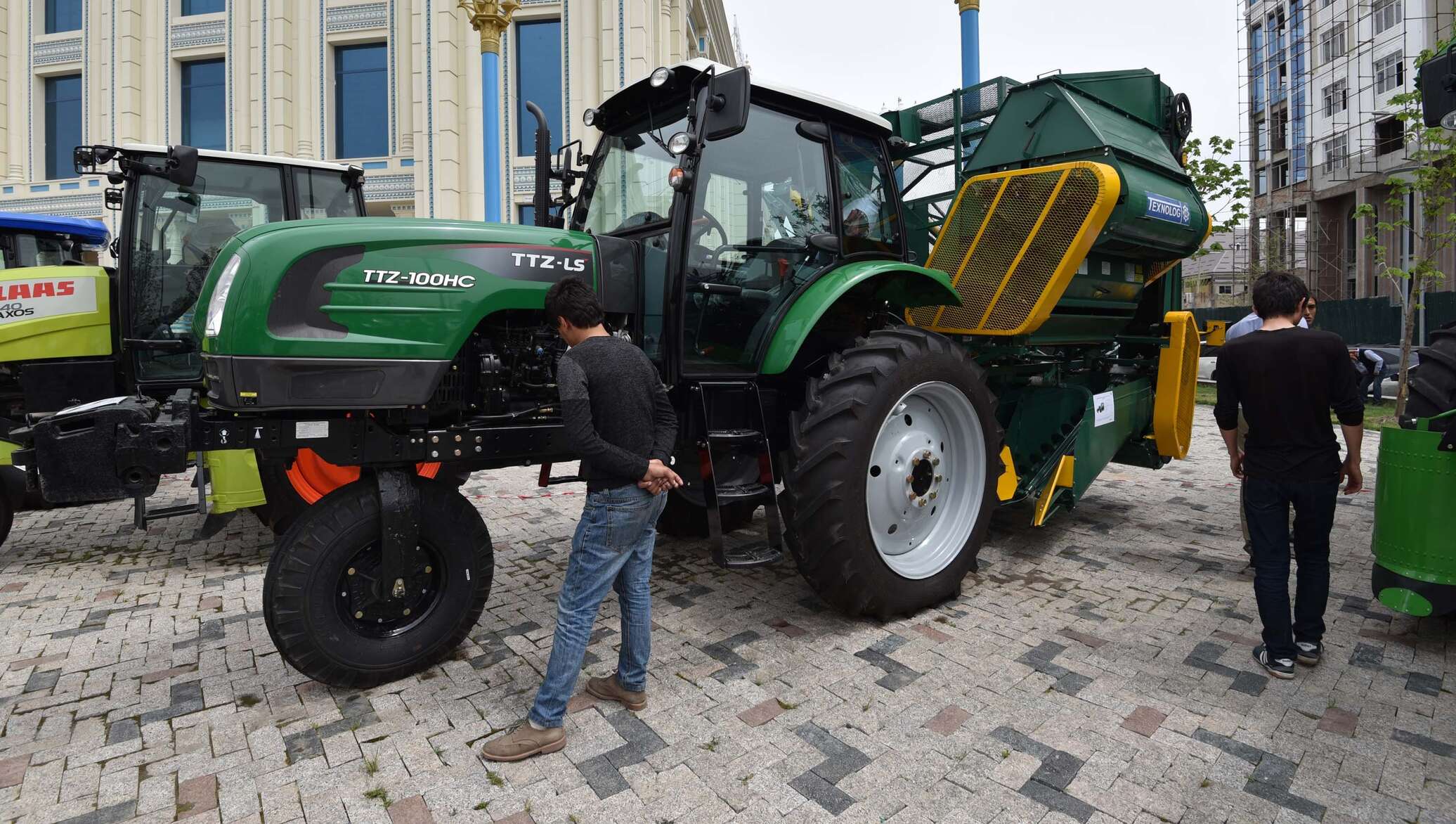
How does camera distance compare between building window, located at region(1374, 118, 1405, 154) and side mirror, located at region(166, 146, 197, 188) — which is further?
building window, located at region(1374, 118, 1405, 154)

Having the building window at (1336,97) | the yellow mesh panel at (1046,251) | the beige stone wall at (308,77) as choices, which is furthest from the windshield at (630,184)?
the building window at (1336,97)

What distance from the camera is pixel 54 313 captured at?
223 inches

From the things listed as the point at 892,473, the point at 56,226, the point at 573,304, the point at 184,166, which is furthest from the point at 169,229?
the point at 892,473

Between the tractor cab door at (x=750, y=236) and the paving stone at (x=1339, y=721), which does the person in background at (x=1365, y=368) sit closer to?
the paving stone at (x=1339, y=721)

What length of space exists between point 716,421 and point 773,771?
5.36ft

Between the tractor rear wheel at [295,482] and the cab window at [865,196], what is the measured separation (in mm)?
2864

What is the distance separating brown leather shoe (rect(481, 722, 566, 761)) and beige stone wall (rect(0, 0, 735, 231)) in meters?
17.1

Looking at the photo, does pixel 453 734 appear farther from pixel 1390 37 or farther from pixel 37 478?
pixel 1390 37

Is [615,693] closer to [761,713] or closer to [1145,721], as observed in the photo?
[761,713]

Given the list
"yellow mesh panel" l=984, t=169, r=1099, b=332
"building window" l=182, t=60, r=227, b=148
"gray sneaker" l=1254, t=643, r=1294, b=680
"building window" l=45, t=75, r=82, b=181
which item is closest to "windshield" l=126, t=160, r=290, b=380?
"yellow mesh panel" l=984, t=169, r=1099, b=332

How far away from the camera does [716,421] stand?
3820mm

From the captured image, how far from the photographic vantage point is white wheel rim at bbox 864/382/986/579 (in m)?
4.05

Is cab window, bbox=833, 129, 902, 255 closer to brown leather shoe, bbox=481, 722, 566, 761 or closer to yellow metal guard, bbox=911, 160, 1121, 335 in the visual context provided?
yellow metal guard, bbox=911, 160, 1121, 335

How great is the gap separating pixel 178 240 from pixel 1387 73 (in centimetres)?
3938
